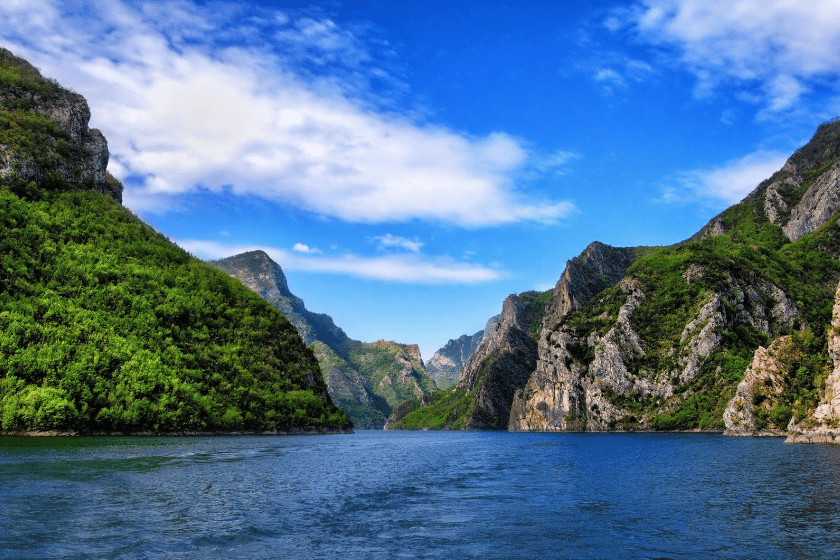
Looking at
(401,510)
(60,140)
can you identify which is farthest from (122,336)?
(401,510)

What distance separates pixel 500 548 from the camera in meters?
25.7

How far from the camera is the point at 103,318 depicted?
4304 inches

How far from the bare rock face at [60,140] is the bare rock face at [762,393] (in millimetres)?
170319

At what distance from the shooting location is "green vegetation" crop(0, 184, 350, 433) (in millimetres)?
94188

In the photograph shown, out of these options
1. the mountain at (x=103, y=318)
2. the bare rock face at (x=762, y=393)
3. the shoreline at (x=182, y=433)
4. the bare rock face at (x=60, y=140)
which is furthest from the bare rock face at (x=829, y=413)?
the bare rock face at (x=60, y=140)

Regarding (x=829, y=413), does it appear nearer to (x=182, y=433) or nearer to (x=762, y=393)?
(x=762, y=393)

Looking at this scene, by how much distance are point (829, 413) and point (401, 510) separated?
82.5 metres

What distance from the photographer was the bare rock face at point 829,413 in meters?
84.3

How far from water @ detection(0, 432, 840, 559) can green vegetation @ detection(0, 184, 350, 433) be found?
40.1m

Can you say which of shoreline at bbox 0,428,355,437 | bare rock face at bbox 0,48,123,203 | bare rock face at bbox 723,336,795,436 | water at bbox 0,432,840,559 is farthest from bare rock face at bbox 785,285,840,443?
bare rock face at bbox 0,48,123,203

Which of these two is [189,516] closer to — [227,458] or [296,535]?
[296,535]

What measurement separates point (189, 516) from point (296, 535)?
24.3 ft

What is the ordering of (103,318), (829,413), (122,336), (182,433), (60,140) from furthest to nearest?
(60,140)
(182,433)
(122,336)
(103,318)
(829,413)

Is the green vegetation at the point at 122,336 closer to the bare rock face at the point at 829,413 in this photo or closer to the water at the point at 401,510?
the water at the point at 401,510
